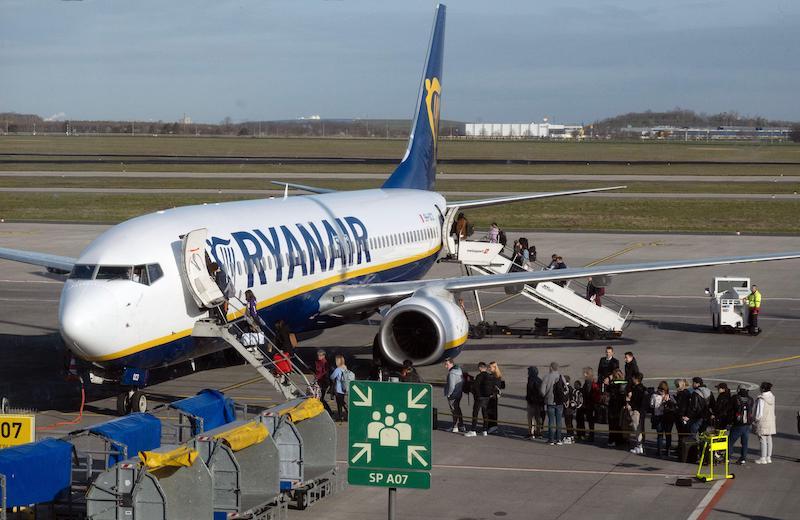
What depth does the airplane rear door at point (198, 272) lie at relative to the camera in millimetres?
25516

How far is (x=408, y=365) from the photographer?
2636cm

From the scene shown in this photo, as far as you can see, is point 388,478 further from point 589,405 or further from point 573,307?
point 573,307

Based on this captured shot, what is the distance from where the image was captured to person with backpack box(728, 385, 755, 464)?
22844 millimetres

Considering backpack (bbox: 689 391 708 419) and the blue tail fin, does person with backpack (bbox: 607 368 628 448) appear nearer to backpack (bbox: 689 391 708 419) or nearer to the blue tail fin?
backpack (bbox: 689 391 708 419)

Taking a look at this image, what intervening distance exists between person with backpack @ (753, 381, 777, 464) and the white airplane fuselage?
11.6m

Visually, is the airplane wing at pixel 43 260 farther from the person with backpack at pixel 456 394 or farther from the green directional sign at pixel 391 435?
the green directional sign at pixel 391 435

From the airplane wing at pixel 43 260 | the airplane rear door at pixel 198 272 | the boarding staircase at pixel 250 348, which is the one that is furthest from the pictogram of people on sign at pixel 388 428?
the airplane wing at pixel 43 260

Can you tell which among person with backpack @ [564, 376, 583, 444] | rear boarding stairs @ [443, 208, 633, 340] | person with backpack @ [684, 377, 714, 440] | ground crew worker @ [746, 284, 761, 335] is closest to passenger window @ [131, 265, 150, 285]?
person with backpack @ [564, 376, 583, 444]

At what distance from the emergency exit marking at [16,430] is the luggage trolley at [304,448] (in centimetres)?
392

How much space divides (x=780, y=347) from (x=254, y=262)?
675 inches

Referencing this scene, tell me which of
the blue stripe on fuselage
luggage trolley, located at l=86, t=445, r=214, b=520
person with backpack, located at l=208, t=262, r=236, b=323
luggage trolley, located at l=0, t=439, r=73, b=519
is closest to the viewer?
luggage trolley, located at l=86, t=445, r=214, b=520

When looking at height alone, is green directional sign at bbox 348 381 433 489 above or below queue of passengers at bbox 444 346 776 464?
above

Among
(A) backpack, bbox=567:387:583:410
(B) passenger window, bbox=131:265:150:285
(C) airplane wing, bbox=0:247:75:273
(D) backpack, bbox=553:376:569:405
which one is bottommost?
(A) backpack, bbox=567:387:583:410

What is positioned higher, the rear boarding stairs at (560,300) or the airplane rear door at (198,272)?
the airplane rear door at (198,272)
